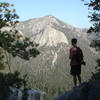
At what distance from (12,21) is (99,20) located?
Answer: 654cm

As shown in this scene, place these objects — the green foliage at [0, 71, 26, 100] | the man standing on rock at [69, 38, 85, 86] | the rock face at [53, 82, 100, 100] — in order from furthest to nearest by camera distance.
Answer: the man standing on rock at [69, 38, 85, 86], the green foliage at [0, 71, 26, 100], the rock face at [53, 82, 100, 100]

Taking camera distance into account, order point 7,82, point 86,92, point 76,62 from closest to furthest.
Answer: point 86,92
point 76,62
point 7,82

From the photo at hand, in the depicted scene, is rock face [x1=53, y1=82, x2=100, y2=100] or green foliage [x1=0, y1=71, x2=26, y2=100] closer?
rock face [x1=53, y1=82, x2=100, y2=100]

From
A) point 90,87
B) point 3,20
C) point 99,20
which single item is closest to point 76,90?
point 90,87

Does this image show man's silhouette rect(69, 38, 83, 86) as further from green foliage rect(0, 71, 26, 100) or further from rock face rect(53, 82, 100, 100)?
green foliage rect(0, 71, 26, 100)

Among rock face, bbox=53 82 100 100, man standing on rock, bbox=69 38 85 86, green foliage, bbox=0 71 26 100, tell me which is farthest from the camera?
man standing on rock, bbox=69 38 85 86

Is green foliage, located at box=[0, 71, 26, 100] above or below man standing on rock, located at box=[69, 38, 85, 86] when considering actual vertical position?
below

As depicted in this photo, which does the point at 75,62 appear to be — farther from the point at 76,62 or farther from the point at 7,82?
the point at 7,82

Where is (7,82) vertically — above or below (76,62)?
below

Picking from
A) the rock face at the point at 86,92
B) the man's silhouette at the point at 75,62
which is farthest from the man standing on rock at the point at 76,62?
the rock face at the point at 86,92

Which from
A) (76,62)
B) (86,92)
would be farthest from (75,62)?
(86,92)

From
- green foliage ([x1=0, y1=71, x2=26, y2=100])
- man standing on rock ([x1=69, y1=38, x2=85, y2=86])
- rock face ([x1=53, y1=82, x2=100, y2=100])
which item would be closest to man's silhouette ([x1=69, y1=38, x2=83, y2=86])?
man standing on rock ([x1=69, y1=38, x2=85, y2=86])

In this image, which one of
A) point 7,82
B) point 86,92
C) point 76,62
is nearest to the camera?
point 86,92

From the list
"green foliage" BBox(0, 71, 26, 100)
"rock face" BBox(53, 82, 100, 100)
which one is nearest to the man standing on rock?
"rock face" BBox(53, 82, 100, 100)
